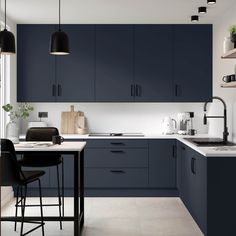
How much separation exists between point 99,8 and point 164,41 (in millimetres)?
1351

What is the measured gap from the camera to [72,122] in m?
6.24

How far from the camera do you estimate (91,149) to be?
5781 mm

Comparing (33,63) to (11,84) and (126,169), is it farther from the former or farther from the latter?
(126,169)

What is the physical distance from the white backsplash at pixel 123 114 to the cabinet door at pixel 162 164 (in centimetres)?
65

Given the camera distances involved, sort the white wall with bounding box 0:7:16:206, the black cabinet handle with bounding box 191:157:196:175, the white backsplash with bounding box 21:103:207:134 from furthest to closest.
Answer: the white backsplash with bounding box 21:103:207:134, the white wall with bounding box 0:7:16:206, the black cabinet handle with bounding box 191:157:196:175

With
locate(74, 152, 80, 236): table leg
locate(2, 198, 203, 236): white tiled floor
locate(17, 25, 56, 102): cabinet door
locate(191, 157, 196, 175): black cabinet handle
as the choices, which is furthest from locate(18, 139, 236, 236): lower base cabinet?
locate(74, 152, 80, 236): table leg

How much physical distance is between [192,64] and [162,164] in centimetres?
148

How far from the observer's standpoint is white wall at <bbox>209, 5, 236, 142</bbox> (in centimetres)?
492

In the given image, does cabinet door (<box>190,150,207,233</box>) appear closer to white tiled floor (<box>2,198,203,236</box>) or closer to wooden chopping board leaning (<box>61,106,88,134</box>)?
white tiled floor (<box>2,198,203,236</box>)

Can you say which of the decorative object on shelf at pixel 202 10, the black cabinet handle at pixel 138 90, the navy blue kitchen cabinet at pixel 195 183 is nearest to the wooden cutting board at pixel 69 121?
the black cabinet handle at pixel 138 90

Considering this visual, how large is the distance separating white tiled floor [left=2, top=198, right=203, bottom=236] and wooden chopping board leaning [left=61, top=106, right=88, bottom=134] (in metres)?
1.04

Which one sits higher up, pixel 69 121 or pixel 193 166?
pixel 69 121

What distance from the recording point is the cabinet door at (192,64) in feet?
19.8

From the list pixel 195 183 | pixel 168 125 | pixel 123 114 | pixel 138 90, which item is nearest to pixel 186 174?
pixel 195 183
